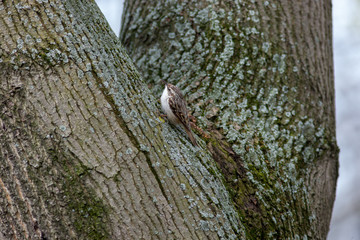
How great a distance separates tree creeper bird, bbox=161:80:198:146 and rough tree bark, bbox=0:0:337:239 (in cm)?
11

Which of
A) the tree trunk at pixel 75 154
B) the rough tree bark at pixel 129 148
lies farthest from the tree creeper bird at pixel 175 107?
the tree trunk at pixel 75 154

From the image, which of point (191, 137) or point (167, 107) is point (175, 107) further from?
point (191, 137)

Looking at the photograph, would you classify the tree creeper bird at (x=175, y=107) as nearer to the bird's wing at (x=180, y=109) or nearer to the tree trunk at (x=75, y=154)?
the bird's wing at (x=180, y=109)

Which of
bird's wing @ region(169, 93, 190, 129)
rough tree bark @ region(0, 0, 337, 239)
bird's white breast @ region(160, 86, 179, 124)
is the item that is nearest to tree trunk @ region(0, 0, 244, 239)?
rough tree bark @ region(0, 0, 337, 239)

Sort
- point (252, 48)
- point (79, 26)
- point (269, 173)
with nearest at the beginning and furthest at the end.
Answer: point (79, 26) → point (269, 173) → point (252, 48)

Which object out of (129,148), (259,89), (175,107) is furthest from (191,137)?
(259,89)

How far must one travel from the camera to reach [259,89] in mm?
3082

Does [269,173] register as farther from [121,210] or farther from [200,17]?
[200,17]

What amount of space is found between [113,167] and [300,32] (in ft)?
7.05

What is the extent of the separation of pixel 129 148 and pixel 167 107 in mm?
857

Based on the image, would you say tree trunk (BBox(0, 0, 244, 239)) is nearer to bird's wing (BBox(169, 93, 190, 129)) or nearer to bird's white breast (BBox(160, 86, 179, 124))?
bird's white breast (BBox(160, 86, 179, 124))

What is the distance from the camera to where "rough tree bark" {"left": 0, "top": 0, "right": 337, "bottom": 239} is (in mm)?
2012

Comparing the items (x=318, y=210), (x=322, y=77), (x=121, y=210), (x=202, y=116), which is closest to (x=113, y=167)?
(x=121, y=210)

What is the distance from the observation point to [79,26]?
89.0 inches
